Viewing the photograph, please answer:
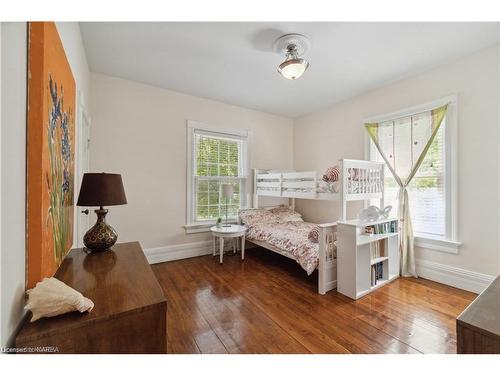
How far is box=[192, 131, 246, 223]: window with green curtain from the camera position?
11.5 ft

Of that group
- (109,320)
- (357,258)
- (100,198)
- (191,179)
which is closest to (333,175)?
(357,258)

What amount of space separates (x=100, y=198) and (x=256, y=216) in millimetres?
2503

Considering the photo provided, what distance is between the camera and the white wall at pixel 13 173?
0.66 meters

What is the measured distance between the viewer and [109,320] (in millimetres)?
776

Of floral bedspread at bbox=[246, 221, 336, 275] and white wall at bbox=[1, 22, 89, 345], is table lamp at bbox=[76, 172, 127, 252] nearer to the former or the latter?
white wall at bbox=[1, 22, 89, 345]

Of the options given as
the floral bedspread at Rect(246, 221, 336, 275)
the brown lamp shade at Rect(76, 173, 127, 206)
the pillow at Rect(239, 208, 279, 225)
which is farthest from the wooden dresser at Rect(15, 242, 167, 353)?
the pillow at Rect(239, 208, 279, 225)

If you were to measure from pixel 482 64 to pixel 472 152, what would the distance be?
888 mm

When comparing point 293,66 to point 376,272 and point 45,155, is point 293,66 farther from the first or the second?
point 376,272

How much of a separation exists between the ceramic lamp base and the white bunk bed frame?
1.92 m

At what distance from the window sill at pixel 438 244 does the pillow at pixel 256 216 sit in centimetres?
191

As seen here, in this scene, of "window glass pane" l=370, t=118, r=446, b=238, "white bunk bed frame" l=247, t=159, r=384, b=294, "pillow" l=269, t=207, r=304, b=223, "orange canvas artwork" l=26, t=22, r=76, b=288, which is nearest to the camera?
"orange canvas artwork" l=26, t=22, r=76, b=288

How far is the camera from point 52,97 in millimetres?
1021
